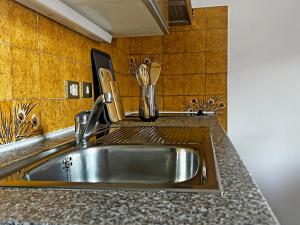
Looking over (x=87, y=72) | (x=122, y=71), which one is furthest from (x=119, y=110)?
(x=122, y=71)

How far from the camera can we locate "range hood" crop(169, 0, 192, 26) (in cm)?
180

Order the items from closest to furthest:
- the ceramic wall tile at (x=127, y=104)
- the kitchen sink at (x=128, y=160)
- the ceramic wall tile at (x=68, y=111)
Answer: the kitchen sink at (x=128, y=160), the ceramic wall tile at (x=68, y=111), the ceramic wall tile at (x=127, y=104)

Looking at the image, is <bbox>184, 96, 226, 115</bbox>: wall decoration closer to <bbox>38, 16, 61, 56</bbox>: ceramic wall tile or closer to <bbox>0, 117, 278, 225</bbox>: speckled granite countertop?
<bbox>38, 16, 61, 56</bbox>: ceramic wall tile

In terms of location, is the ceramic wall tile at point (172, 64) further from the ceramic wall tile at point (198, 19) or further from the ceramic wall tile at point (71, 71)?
the ceramic wall tile at point (71, 71)

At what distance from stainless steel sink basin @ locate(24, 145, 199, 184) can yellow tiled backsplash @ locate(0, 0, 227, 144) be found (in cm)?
25

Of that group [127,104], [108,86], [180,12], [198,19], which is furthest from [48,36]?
[198,19]

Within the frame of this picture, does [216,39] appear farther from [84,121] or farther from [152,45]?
[84,121]

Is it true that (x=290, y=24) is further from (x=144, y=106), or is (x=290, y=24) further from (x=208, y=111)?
(x=144, y=106)

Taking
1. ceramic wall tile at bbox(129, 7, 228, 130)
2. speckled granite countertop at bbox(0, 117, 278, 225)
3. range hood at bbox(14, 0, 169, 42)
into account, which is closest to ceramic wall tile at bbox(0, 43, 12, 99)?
range hood at bbox(14, 0, 169, 42)

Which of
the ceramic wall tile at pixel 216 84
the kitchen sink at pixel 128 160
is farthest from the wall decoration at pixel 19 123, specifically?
the ceramic wall tile at pixel 216 84

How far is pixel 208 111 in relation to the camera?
2373 mm

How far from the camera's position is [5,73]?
0.90 meters

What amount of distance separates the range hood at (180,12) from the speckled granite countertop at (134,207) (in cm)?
148

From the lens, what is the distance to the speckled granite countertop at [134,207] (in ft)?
1.25
